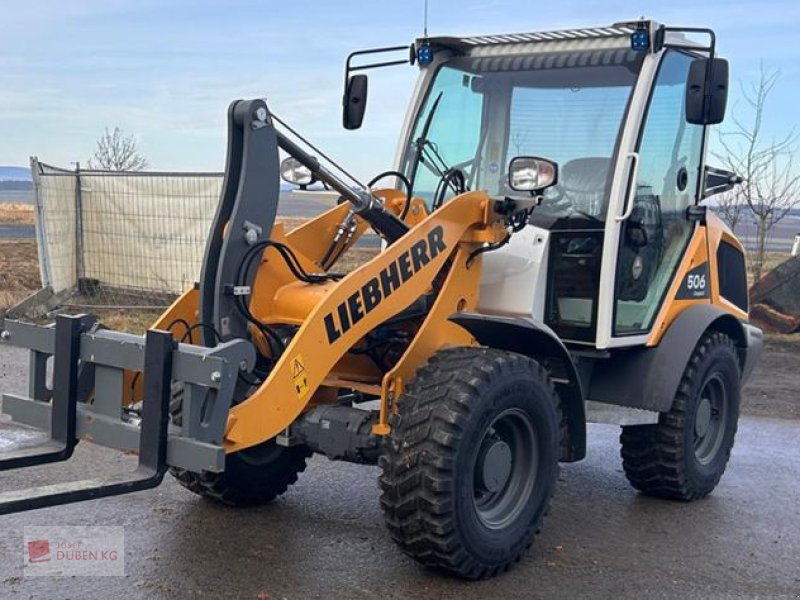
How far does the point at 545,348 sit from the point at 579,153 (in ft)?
4.13

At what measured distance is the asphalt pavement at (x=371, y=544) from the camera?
4.61 m

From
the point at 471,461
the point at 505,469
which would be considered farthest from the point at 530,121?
the point at 471,461

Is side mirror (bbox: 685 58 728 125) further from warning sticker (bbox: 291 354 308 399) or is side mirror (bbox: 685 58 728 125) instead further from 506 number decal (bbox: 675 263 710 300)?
warning sticker (bbox: 291 354 308 399)

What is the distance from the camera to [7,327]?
15.2 feet

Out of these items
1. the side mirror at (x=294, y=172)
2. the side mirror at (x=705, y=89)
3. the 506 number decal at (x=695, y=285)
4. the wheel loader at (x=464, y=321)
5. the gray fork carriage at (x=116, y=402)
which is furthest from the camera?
the 506 number decal at (x=695, y=285)

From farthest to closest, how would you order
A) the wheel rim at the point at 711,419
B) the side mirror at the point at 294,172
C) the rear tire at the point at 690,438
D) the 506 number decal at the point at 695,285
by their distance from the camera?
the wheel rim at the point at 711,419, the 506 number decal at the point at 695,285, the rear tire at the point at 690,438, the side mirror at the point at 294,172

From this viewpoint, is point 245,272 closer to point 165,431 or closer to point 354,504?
point 165,431

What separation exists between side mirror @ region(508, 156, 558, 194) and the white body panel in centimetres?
61

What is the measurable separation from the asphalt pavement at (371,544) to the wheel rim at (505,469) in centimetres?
30

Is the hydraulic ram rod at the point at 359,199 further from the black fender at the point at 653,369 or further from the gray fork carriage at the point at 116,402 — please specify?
the black fender at the point at 653,369

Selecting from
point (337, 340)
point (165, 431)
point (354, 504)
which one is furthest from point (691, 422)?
point (165, 431)

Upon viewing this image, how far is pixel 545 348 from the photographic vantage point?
5.23 m
